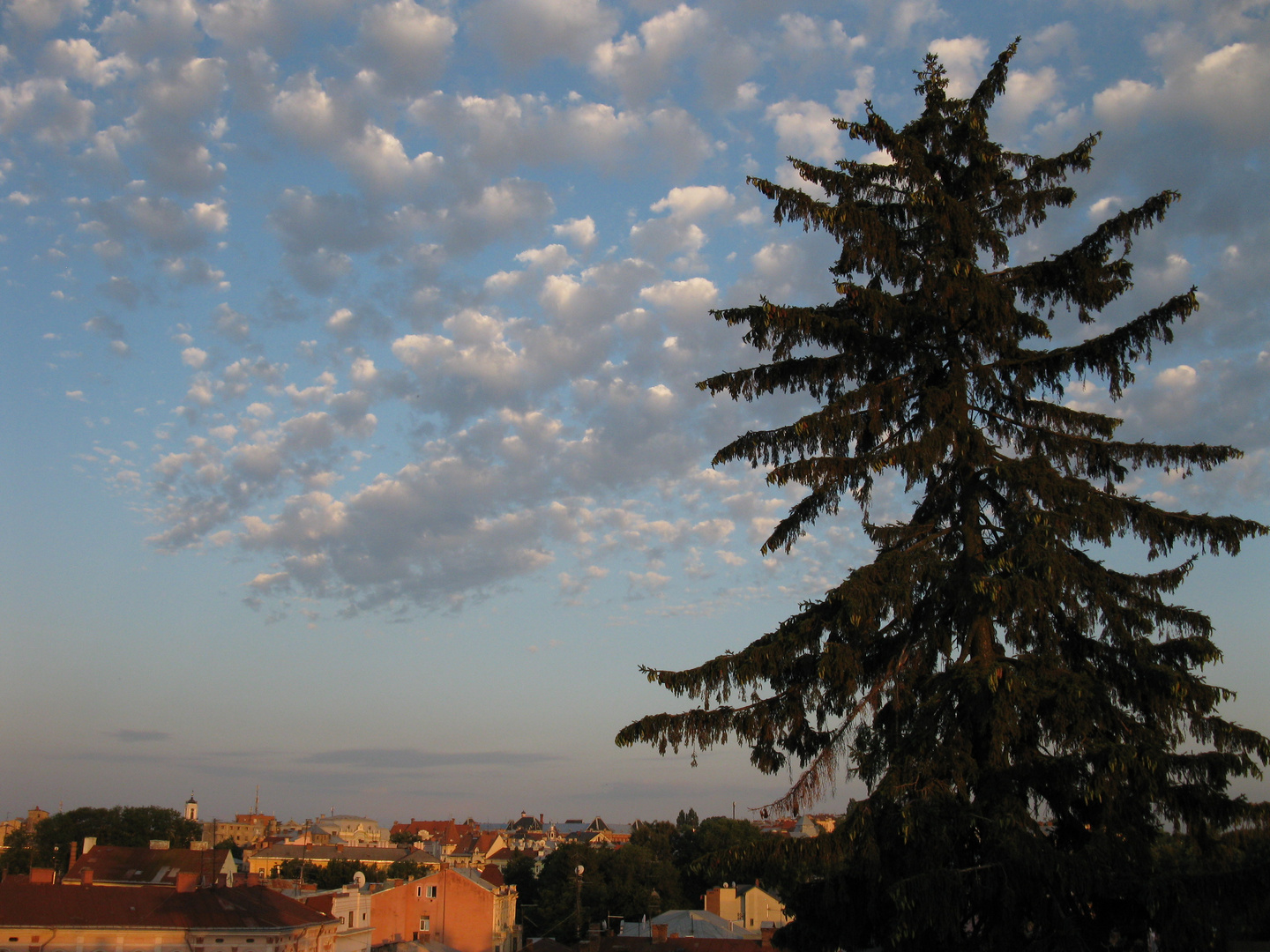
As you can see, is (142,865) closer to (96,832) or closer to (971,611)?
(96,832)

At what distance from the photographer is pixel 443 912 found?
61656 mm

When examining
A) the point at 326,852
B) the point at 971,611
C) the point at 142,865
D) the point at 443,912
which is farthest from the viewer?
the point at 326,852

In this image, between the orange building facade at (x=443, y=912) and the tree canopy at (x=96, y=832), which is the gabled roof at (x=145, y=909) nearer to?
the orange building facade at (x=443, y=912)

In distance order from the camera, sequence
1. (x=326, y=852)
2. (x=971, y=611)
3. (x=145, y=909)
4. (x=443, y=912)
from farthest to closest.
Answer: (x=326, y=852) < (x=443, y=912) < (x=145, y=909) < (x=971, y=611)

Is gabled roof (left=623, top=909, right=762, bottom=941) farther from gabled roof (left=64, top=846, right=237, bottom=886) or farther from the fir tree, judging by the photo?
the fir tree

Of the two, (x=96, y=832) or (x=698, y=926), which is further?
(x=96, y=832)

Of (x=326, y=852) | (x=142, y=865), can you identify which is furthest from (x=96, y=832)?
(x=142, y=865)

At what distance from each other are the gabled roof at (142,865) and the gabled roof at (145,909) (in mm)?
23931

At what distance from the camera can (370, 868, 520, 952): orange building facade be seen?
61094 mm

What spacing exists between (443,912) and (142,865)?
28.4 meters

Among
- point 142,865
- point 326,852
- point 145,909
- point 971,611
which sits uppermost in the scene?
point 971,611

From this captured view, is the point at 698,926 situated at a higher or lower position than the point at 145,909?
lower

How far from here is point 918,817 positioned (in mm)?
9539

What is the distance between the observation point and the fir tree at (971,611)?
31.7ft
